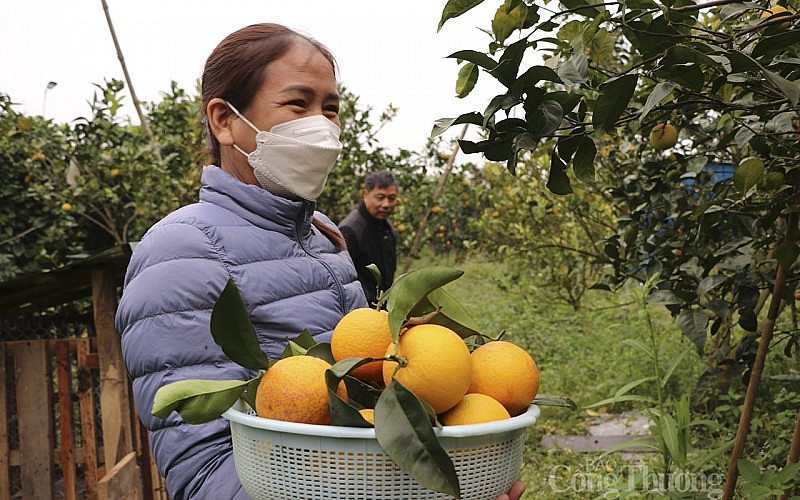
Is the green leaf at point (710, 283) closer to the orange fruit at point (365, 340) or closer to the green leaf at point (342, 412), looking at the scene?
the orange fruit at point (365, 340)

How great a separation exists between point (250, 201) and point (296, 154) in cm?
15

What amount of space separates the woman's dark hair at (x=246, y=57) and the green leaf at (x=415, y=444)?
0.84m

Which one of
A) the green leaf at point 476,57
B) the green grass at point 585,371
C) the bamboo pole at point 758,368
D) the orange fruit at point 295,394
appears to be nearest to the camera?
the orange fruit at point 295,394

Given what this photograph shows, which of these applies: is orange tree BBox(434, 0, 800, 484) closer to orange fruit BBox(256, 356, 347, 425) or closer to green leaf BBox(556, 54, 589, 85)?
green leaf BBox(556, 54, 589, 85)

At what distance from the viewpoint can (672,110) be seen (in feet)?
5.57

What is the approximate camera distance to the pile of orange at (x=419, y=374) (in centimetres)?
81

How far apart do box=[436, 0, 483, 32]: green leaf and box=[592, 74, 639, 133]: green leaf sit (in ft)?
0.77

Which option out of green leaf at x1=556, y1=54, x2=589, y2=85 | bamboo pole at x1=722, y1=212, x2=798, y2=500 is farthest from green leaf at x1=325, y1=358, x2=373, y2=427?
bamboo pole at x1=722, y1=212, x2=798, y2=500

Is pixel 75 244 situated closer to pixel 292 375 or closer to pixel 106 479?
pixel 106 479

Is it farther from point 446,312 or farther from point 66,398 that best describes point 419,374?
point 66,398

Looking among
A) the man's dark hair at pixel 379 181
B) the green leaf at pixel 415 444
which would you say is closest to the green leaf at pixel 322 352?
the green leaf at pixel 415 444

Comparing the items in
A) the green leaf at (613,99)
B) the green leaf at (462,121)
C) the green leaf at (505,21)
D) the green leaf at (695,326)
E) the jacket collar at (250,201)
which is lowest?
the green leaf at (695,326)

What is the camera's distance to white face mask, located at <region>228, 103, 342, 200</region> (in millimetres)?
1429

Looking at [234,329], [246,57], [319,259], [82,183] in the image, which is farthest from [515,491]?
[82,183]
